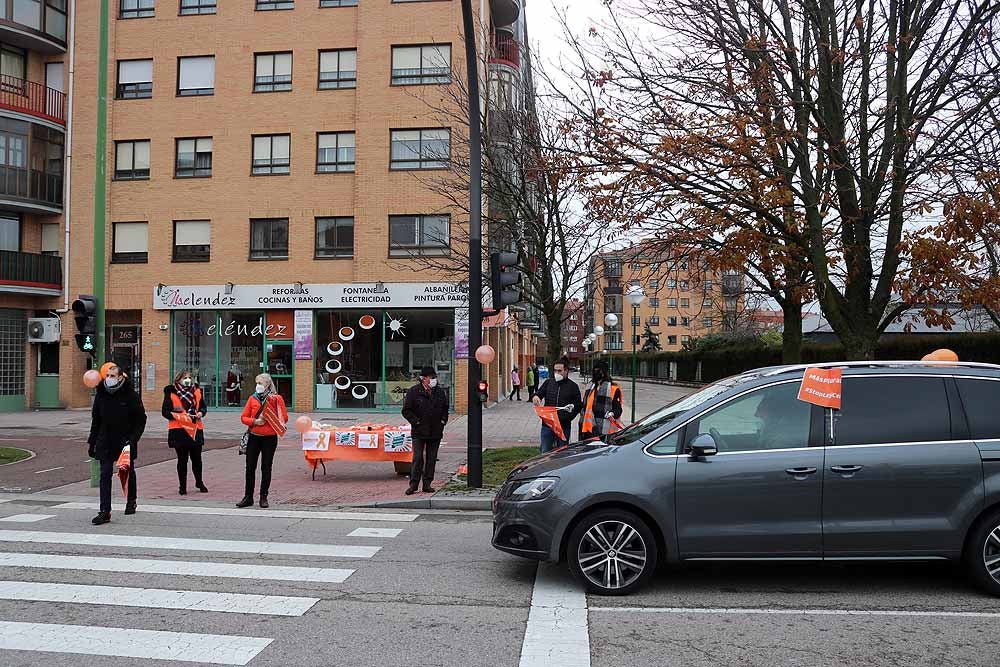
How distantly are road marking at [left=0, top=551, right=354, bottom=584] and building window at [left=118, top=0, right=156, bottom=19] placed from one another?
82.5 feet

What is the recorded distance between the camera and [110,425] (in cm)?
890

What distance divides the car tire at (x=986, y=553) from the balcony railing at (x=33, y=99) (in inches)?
1155

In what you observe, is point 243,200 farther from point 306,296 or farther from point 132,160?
point 132,160

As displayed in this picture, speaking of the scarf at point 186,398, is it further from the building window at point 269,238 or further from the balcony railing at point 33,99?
the balcony railing at point 33,99

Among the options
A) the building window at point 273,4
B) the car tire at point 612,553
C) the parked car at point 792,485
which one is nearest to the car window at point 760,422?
the parked car at point 792,485

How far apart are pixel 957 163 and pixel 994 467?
563 centimetres

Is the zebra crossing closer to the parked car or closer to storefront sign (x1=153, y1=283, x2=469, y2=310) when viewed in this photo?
the parked car

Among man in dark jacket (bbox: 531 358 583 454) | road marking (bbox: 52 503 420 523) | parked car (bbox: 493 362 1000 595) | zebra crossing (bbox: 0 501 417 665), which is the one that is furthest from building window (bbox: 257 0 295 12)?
parked car (bbox: 493 362 1000 595)

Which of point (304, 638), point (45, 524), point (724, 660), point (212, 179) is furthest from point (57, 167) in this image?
point (724, 660)

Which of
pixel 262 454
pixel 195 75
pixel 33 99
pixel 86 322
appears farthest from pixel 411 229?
pixel 262 454

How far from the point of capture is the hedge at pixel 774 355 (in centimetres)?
2458

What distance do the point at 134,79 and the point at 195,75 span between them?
2.28 m

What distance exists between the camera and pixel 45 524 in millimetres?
8852

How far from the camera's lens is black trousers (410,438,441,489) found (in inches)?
420
